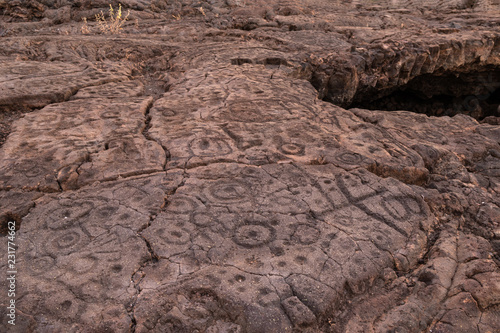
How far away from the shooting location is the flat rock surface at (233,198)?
1.57 meters

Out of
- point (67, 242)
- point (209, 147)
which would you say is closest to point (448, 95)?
point (209, 147)

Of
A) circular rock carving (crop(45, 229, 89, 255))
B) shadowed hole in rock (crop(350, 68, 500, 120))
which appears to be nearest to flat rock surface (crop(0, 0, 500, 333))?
circular rock carving (crop(45, 229, 89, 255))

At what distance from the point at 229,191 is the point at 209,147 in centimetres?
53

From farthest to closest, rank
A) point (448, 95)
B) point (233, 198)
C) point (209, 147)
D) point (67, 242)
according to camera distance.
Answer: point (448, 95)
point (209, 147)
point (233, 198)
point (67, 242)

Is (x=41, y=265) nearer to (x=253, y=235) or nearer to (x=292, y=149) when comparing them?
(x=253, y=235)

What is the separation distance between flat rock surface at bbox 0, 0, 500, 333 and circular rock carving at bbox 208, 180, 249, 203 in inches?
0.5

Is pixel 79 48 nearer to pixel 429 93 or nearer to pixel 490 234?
pixel 490 234

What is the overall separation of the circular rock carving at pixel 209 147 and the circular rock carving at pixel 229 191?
1.13ft

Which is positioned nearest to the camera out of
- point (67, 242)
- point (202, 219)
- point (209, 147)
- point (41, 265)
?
point (41, 265)

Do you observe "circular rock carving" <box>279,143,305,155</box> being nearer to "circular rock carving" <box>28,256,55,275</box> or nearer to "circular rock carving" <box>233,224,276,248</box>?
"circular rock carving" <box>233,224,276,248</box>

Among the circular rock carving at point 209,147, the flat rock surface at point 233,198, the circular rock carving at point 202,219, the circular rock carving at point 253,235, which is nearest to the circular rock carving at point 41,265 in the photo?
the flat rock surface at point 233,198

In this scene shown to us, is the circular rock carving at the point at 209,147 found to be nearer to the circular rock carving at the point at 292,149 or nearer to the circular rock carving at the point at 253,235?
the circular rock carving at the point at 292,149

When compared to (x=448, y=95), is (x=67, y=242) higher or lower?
higher

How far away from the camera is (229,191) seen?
2.19 metres
